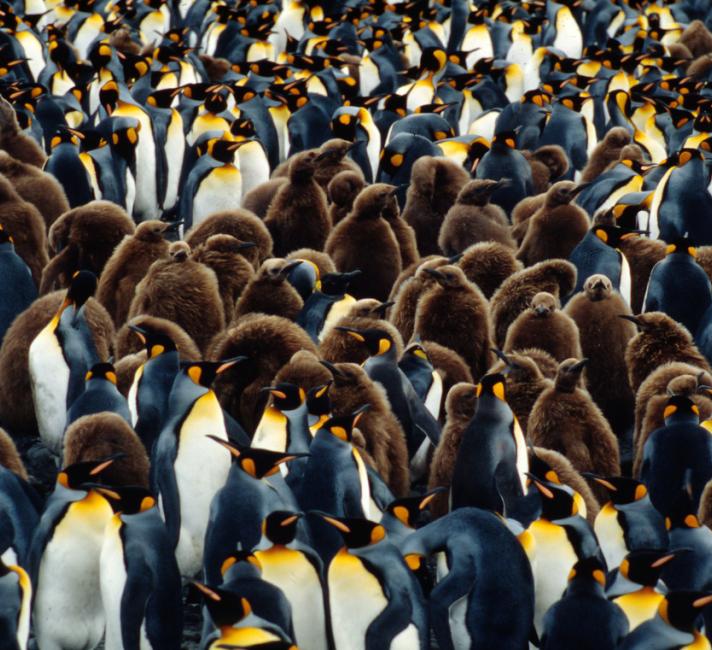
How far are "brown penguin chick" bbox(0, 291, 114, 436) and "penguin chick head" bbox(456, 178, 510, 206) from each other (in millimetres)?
2242

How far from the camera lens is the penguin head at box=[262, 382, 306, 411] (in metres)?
4.54

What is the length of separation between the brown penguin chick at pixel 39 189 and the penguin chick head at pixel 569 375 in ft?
11.6

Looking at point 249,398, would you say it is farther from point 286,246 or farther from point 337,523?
point 286,246

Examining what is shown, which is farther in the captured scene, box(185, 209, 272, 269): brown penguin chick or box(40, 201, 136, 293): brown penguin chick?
box(185, 209, 272, 269): brown penguin chick

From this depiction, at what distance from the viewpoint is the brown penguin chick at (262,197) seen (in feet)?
25.4

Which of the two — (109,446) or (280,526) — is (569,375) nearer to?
(280,526)

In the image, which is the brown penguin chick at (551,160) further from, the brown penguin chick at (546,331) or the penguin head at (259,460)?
the penguin head at (259,460)

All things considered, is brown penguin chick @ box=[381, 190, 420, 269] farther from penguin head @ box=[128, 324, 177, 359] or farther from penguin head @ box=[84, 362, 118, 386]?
penguin head @ box=[84, 362, 118, 386]

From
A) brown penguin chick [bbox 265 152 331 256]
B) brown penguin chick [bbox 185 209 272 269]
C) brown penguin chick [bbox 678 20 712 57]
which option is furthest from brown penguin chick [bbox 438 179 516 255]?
brown penguin chick [bbox 678 20 712 57]

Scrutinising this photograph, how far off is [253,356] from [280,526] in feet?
4.63

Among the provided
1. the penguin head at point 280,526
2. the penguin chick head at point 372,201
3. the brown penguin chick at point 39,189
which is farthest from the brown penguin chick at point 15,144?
the penguin head at point 280,526

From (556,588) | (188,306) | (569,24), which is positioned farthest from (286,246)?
(569,24)

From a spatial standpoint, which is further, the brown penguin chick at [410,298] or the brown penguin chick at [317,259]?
the brown penguin chick at [317,259]

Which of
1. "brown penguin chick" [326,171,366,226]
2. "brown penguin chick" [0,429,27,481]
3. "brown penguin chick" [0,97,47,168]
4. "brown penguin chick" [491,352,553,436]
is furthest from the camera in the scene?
"brown penguin chick" [0,97,47,168]
